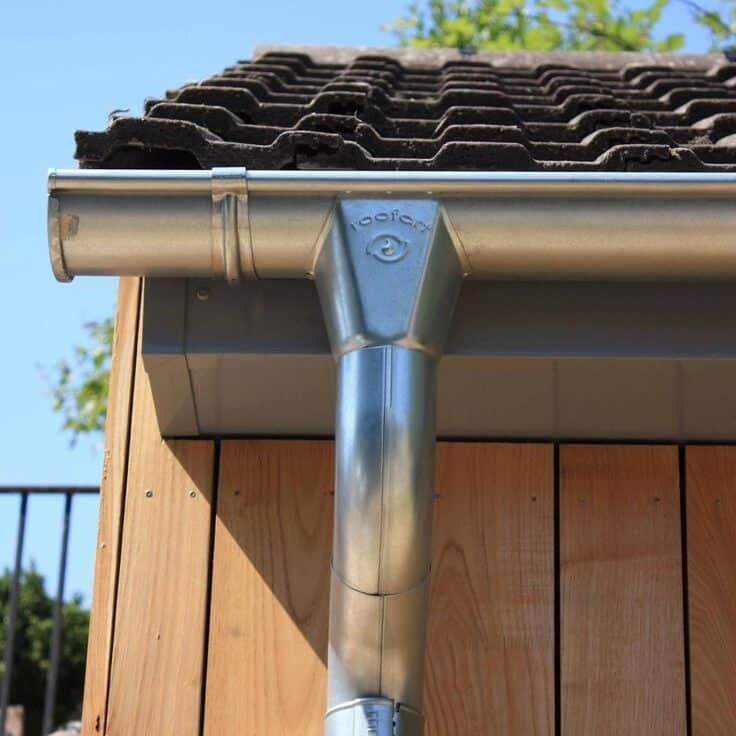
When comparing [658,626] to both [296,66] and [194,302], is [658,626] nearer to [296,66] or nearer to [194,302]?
[194,302]

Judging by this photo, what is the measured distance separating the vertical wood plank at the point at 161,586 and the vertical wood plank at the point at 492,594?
1.47 feet

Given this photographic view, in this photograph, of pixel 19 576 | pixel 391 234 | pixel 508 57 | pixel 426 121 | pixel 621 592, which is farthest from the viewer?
pixel 508 57

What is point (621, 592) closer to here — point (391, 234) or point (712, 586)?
point (712, 586)

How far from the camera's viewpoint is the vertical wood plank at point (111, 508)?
2.74 metres

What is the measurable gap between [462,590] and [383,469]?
698 mm

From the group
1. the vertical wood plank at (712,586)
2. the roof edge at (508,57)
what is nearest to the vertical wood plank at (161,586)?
the vertical wood plank at (712,586)

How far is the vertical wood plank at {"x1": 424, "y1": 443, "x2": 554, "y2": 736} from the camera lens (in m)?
2.71

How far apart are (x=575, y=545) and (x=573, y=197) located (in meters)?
0.78

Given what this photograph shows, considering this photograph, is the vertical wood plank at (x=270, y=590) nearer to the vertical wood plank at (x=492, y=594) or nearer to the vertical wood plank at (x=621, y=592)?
the vertical wood plank at (x=492, y=594)

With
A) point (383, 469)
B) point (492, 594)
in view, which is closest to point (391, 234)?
point (383, 469)

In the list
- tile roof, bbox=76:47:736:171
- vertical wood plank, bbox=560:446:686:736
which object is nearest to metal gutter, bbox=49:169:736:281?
tile roof, bbox=76:47:736:171

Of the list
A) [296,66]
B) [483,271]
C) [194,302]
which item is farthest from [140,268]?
[296,66]

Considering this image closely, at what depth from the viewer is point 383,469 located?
2.17 metres

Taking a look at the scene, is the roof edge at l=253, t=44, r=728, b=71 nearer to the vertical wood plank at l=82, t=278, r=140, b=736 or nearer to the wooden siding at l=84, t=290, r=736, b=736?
the vertical wood plank at l=82, t=278, r=140, b=736
